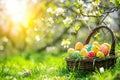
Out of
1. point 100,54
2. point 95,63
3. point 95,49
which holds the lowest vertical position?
point 95,63

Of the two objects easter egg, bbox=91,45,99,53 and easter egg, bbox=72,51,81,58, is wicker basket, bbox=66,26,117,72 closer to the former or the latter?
easter egg, bbox=72,51,81,58

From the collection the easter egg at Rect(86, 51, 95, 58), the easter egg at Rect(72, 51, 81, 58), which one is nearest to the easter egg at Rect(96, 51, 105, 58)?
the easter egg at Rect(86, 51, 95, 58)

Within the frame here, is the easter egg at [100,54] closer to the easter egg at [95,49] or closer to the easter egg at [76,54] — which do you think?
the easter egg at [95,49]

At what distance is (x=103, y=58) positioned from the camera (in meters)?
5.20

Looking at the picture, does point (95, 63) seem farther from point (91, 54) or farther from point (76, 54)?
point (76, 54)

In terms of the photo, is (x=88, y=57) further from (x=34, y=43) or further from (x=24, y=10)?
(x=34, y=43)

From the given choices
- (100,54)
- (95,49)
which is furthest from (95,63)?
(95,49)

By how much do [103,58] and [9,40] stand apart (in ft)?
39.2

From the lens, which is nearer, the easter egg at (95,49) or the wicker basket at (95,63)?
the wicker basket at (95,63)

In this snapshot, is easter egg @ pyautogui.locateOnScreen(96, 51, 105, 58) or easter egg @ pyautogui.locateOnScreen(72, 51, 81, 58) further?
easter egg @ pyautogui.locateOnScreen(72, 51, 81, 58)

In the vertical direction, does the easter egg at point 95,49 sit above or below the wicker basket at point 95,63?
above

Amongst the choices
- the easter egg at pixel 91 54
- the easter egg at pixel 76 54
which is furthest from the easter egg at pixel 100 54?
the easter egg at pixel 76 54

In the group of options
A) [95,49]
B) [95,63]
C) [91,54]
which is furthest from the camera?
[95,49]

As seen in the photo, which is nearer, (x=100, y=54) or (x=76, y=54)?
(x=100, y=54)
